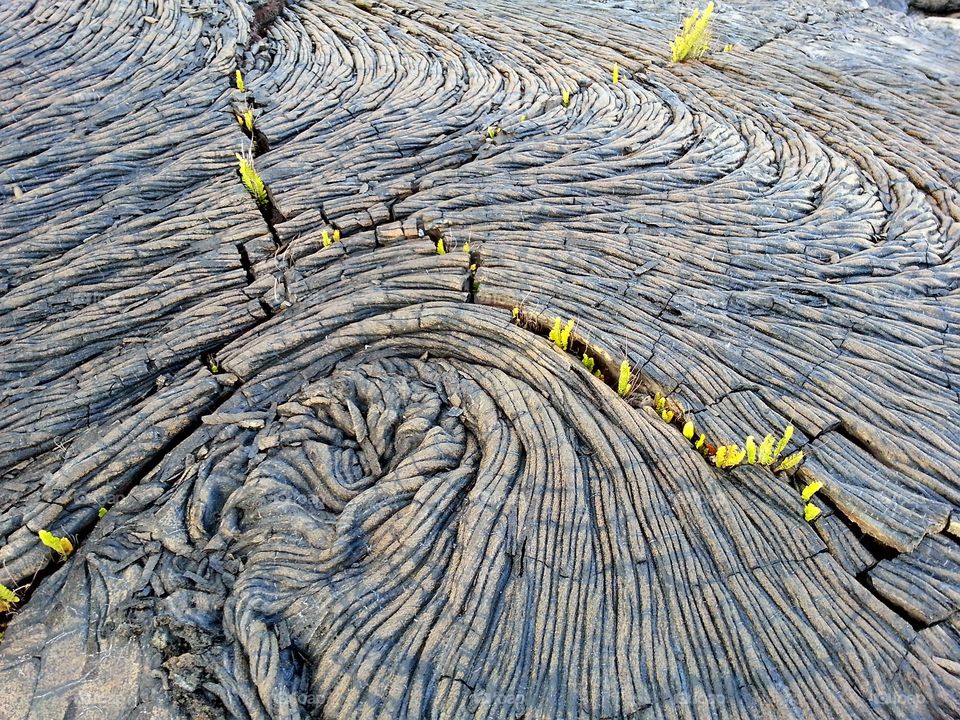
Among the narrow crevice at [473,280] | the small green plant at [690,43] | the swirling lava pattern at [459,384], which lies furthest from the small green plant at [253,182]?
the small green plant at [690,43]

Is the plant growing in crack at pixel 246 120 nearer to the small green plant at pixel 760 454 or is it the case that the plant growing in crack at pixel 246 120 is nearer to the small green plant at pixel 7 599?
the small green plant at pixel 7 599

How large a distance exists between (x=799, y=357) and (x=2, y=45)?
39.3 ft

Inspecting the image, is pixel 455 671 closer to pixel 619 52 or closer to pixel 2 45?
pixel 619 52

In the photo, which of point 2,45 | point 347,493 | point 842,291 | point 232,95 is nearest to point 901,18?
point 842,291

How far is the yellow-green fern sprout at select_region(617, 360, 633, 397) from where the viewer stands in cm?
488

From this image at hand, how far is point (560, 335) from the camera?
17.5ft

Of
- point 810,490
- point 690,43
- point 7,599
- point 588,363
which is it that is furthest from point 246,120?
point 810,490

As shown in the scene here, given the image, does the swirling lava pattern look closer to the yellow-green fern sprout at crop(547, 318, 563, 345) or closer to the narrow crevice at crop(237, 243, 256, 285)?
the narrow crevice at crop(237, 243, 256, 285)

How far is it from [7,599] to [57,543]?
46cm

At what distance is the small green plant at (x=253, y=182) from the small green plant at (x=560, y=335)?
411 centimetres

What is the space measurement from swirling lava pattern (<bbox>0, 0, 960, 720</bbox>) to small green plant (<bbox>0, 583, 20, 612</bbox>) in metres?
0.19

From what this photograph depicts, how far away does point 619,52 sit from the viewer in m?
10.4

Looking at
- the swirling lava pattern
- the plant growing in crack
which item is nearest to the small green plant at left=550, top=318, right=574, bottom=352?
the swirling lava pattern

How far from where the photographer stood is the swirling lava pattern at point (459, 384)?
3840 mm
